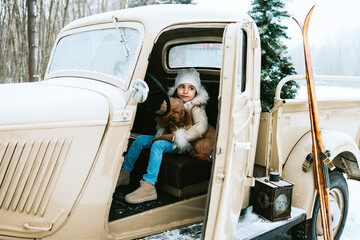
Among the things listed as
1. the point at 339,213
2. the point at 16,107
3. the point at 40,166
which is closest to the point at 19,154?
the point at 40,166

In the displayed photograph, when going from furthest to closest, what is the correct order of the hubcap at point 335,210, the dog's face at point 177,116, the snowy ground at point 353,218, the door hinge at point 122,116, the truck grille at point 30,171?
the snowy ground at point 353,218
the hubcap at point 335,210
the dog's face at point 177,116
the door hinge at point 122,116
the truck grille at point 30,171

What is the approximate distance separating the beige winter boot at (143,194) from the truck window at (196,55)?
5.58ft

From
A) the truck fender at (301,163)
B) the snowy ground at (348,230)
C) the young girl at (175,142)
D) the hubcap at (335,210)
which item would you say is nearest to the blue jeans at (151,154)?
the young girl at (175,142)

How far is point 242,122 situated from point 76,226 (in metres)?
1.23

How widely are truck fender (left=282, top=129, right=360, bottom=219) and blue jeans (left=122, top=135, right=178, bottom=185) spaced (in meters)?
1.07

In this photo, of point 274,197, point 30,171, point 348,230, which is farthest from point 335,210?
point 30,171

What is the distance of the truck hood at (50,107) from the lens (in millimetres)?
1677

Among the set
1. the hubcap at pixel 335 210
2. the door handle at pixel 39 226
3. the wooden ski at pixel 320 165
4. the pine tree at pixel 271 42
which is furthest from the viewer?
the pine tree at pixel 271 42

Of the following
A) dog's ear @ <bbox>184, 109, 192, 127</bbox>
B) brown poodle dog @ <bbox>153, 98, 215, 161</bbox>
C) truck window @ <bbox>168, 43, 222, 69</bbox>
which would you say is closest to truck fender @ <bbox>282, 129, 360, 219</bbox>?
brown poodle dog @ <bbox>153, 98, 215, 161</bbox>

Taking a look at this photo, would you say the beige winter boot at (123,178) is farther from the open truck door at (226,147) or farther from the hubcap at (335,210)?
the hubcap at (335,210)

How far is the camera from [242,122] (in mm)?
2102

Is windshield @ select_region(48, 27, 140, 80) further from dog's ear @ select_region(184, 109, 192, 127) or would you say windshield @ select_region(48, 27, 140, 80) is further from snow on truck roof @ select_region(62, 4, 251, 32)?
dog's ear @ select_region(184, 109, 192, 127)

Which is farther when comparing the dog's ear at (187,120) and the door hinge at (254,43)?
the dog's ear at (187,120)

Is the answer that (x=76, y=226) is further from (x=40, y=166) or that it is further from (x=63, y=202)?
(x=40, y=166)
